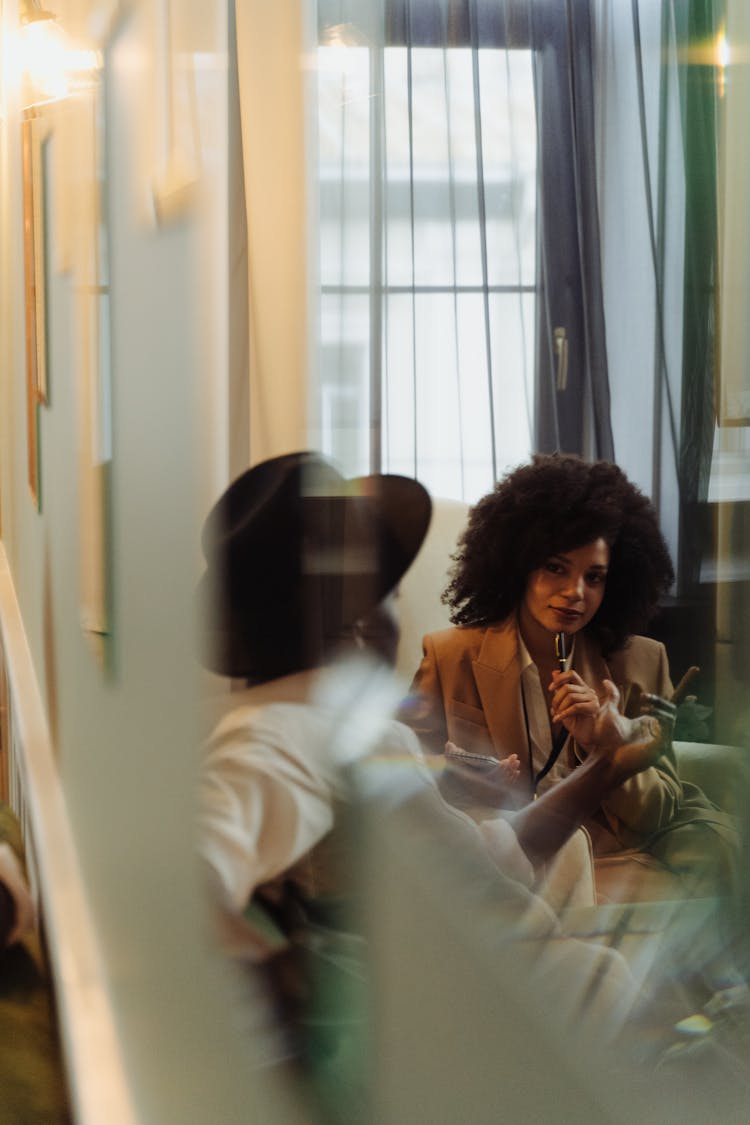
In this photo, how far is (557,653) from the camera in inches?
8.7

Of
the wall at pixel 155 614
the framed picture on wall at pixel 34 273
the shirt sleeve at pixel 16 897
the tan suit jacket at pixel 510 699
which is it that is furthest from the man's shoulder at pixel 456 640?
the framed picture on wall at pixel 34 273

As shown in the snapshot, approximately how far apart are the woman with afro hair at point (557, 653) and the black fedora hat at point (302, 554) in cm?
3

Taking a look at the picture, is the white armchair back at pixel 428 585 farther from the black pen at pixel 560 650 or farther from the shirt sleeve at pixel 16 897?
the shirt sleeve at pixel 16 897

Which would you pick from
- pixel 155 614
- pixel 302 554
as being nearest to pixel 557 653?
pixel 302 554

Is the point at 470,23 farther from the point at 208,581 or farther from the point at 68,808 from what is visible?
the point at 68,808

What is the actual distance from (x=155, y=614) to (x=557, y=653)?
47cm

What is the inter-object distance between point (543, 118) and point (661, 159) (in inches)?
1.4

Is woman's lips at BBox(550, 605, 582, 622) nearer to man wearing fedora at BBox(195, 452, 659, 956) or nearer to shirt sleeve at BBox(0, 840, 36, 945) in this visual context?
man wearing fedora at BBox(195, 452, 659, 956)

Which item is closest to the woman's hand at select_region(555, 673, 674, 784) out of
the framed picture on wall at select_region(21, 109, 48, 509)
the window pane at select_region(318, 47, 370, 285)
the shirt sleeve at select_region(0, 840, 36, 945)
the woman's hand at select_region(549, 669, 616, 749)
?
the woman's hand at select_region(549, 669, 616, 749)

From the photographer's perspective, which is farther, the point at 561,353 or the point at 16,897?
the point at 16,897

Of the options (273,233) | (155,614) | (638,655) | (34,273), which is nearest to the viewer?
(638,655)

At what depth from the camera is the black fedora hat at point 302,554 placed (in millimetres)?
268

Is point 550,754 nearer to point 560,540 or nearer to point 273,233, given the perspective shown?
point 560,540

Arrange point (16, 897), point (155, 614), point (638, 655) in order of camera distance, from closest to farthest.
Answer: point (638, 655) < point (155, 614) < point (16, 897)
